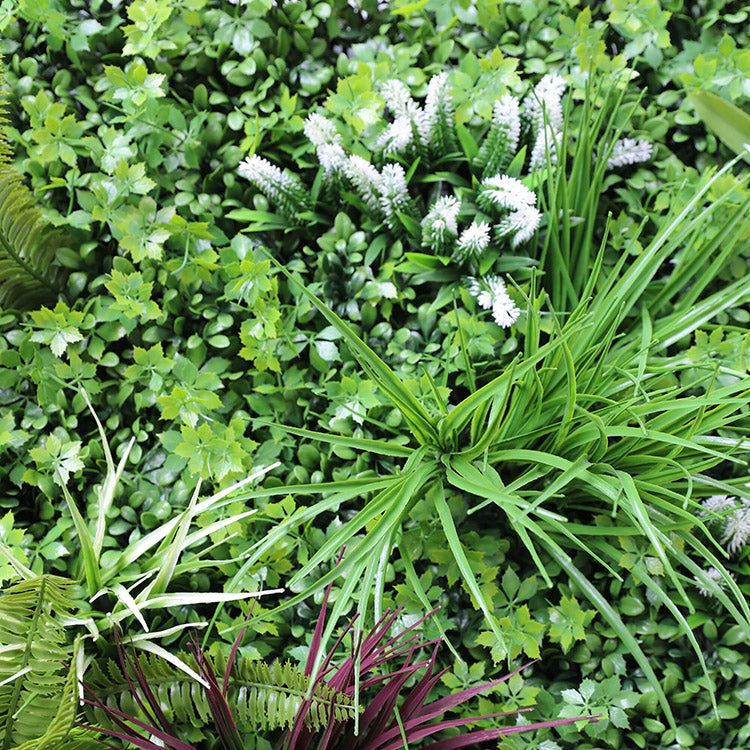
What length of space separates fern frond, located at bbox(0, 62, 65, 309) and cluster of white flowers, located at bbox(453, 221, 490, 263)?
34.9 inches

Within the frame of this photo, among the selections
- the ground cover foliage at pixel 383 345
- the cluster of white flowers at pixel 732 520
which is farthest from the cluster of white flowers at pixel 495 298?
the cluster of white flowers at pixel 732 520

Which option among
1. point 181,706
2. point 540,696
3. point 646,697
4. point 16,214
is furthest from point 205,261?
point 646,697

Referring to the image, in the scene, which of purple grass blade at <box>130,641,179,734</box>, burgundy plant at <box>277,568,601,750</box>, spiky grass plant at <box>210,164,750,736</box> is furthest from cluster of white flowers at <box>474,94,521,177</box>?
purple grass blade at <box>130,641,179,734</box>

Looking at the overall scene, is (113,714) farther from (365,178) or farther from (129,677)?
(365,178)

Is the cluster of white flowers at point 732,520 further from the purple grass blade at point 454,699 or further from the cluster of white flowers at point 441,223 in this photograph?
the cluster of white flowers at point 441,223

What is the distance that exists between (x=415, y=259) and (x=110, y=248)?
2.28 ft

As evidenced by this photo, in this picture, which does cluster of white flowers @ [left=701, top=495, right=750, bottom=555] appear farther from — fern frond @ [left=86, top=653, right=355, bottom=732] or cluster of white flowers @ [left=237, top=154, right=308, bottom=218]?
cluster of white flowers @ [left=237, top=154, right=308, bottom=218]

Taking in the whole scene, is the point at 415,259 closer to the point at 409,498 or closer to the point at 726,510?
the point at 409,498

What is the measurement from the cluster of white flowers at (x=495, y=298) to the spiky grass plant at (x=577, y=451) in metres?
0.08

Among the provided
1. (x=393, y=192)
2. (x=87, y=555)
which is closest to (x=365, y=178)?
(x=393, y=192)

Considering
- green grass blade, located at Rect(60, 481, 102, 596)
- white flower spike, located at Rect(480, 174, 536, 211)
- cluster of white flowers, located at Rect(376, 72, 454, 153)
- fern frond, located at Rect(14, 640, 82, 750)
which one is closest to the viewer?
fern frond, located at Rect(14, 640, 82, 750)

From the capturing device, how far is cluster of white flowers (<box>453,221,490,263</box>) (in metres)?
1.34

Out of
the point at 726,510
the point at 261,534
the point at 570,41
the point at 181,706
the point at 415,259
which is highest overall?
the point at 570,41

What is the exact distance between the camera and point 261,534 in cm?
134
